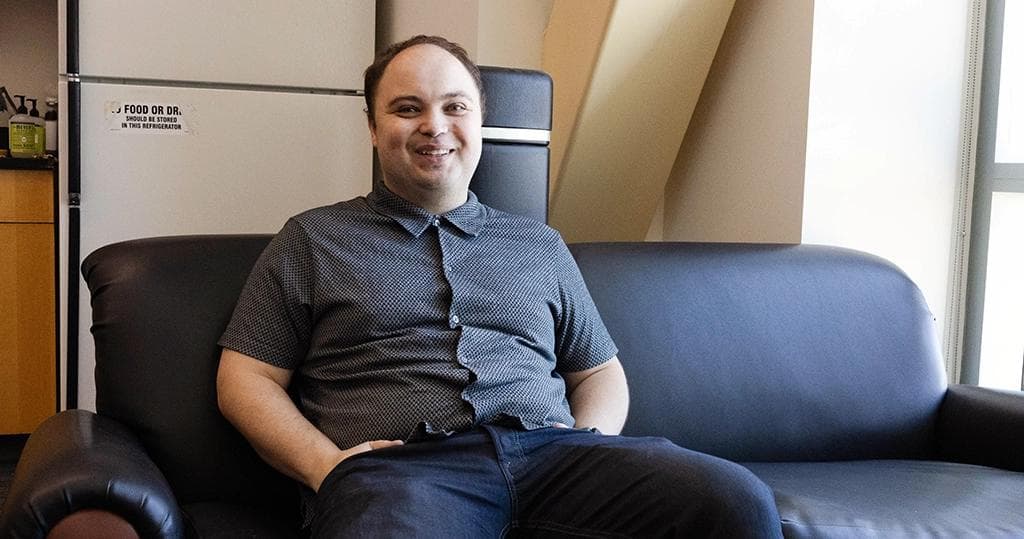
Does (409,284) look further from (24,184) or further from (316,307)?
(24,184)

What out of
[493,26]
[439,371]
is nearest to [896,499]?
[439,371]

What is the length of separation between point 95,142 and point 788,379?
209 centimetres

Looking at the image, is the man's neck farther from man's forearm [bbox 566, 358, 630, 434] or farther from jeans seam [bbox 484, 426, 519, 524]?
jeans seam [bbox 484, 426, 519, 524]

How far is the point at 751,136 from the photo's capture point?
2930mm

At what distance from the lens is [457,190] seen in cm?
201

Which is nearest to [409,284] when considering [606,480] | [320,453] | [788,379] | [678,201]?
[320,453]

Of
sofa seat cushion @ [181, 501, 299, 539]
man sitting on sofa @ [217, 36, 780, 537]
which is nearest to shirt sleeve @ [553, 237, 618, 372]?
man sitting on sofa @ [217, 36, 780, 537]

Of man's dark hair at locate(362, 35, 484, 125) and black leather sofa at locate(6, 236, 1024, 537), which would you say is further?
man's dark hair at locate(362, 35, 484, 125)

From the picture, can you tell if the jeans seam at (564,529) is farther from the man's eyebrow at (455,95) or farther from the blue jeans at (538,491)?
the man's eyebrow at (455,95)

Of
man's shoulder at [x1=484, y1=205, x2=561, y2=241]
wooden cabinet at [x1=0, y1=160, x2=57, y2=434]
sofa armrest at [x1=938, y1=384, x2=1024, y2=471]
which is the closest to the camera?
man's shoulder at [x1=484, y1=205, x2=561, y2=241]

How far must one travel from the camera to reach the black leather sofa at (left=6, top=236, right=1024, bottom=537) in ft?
5.91

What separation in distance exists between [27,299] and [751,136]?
2.31 m

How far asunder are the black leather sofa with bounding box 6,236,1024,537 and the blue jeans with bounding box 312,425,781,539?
0.73 feet

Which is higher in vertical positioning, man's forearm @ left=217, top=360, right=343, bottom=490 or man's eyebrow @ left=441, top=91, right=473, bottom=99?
man's eyebrow @ left=441, top=91, right=473, bottom=99
